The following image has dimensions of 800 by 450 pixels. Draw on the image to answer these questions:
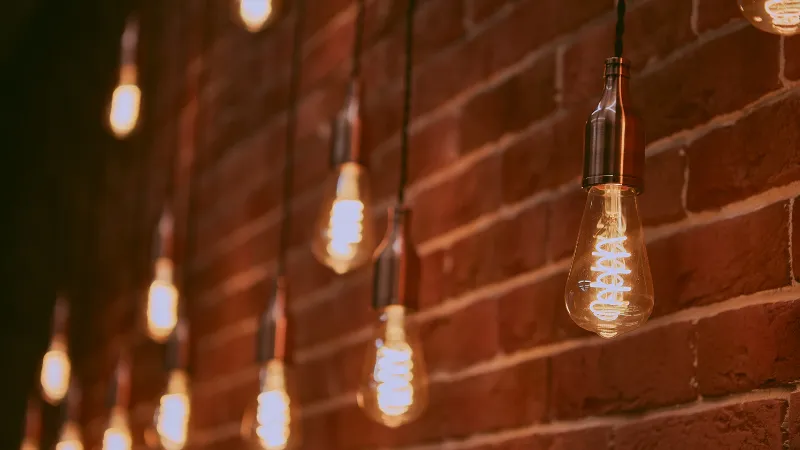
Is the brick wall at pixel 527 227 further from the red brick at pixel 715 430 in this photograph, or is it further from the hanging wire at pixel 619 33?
the hanging wire at pixel 619 33

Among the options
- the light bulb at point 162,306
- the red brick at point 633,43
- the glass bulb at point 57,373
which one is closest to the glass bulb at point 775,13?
the red brick at point 633,43

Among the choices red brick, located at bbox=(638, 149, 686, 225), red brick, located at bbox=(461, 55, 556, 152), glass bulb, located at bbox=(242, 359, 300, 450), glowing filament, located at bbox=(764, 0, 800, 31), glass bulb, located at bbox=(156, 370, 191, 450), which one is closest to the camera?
glowing filament, located at bbox=(764, 0, 800, 31)

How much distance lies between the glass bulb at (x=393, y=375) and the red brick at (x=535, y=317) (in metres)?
0.13

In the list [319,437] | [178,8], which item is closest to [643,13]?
[319,437]

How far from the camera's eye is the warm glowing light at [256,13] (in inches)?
57.1

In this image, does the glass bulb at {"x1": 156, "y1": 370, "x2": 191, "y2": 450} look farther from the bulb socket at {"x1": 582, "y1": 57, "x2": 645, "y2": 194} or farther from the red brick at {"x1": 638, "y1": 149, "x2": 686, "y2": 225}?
the bulb socket at {"x1": 582, "y1": 57, "x2": 645, "y2": 194}

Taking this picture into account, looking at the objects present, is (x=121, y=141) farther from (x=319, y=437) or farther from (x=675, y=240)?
(x=675, y=240)

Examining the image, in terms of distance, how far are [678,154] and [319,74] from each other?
95 cm

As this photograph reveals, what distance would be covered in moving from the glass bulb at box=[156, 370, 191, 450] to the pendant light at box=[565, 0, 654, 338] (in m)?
1.07

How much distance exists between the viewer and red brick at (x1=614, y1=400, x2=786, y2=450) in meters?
0.87

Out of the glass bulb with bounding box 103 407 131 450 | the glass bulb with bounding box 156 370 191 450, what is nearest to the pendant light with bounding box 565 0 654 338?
the glass bulb with bounding box 156 370 191 450

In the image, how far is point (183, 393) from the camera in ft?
5.83

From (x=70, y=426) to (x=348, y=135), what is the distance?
1321mm

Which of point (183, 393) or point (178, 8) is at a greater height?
point (178, 8)
